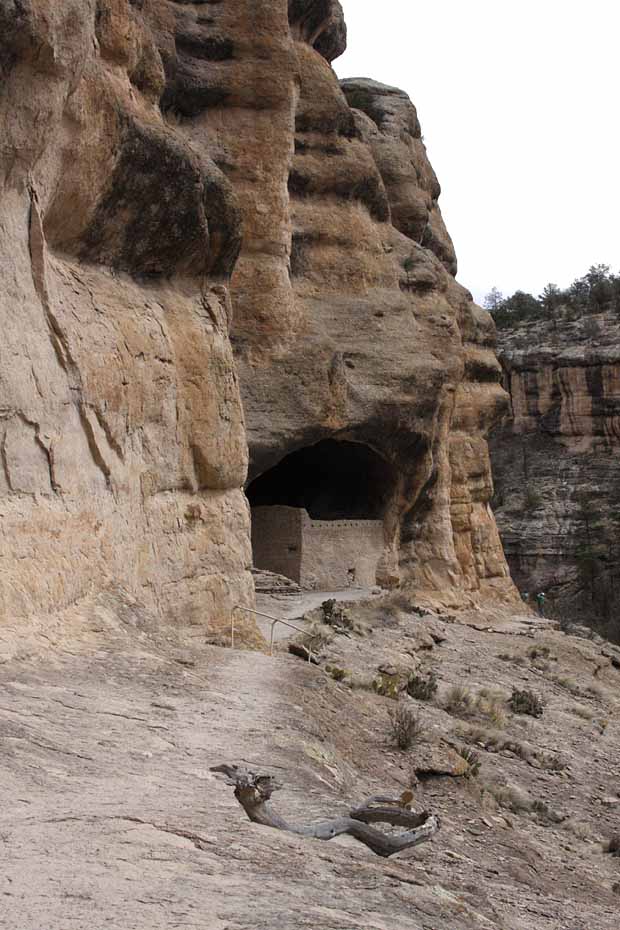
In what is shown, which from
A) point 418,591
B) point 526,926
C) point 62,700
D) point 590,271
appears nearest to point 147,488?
point 62,700

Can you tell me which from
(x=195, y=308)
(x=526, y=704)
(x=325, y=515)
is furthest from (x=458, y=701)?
(x=325, y=515)

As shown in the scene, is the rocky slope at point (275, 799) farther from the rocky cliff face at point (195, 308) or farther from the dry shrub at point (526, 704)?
the rocky cliff face at point (195, 308)

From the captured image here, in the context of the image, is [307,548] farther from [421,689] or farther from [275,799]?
[275,799]

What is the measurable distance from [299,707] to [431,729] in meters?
2.73

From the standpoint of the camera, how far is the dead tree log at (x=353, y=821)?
15.8ft

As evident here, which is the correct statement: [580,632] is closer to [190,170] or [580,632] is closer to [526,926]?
[190,170]

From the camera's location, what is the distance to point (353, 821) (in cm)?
503

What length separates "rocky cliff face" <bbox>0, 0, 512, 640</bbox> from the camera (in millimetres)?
8812

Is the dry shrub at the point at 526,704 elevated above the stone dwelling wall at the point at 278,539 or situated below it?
below

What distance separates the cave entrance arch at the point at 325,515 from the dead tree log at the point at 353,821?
1584cm

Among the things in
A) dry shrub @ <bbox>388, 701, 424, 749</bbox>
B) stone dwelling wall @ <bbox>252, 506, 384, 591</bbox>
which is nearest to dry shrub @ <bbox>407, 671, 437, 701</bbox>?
dry shrub @ <bbox>388, 701, 424, 749</bbox>

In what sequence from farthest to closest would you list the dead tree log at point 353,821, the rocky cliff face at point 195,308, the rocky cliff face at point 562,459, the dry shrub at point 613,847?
the rocky cliff face at point 562,459
the dry shrub at point 613,847
the rocky cliff face at point 195,308
the dead tree log at point 353,821

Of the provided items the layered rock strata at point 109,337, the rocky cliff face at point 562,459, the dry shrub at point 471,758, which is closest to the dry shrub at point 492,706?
the dry shrub at point 471,758

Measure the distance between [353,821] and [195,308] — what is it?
363 inches
